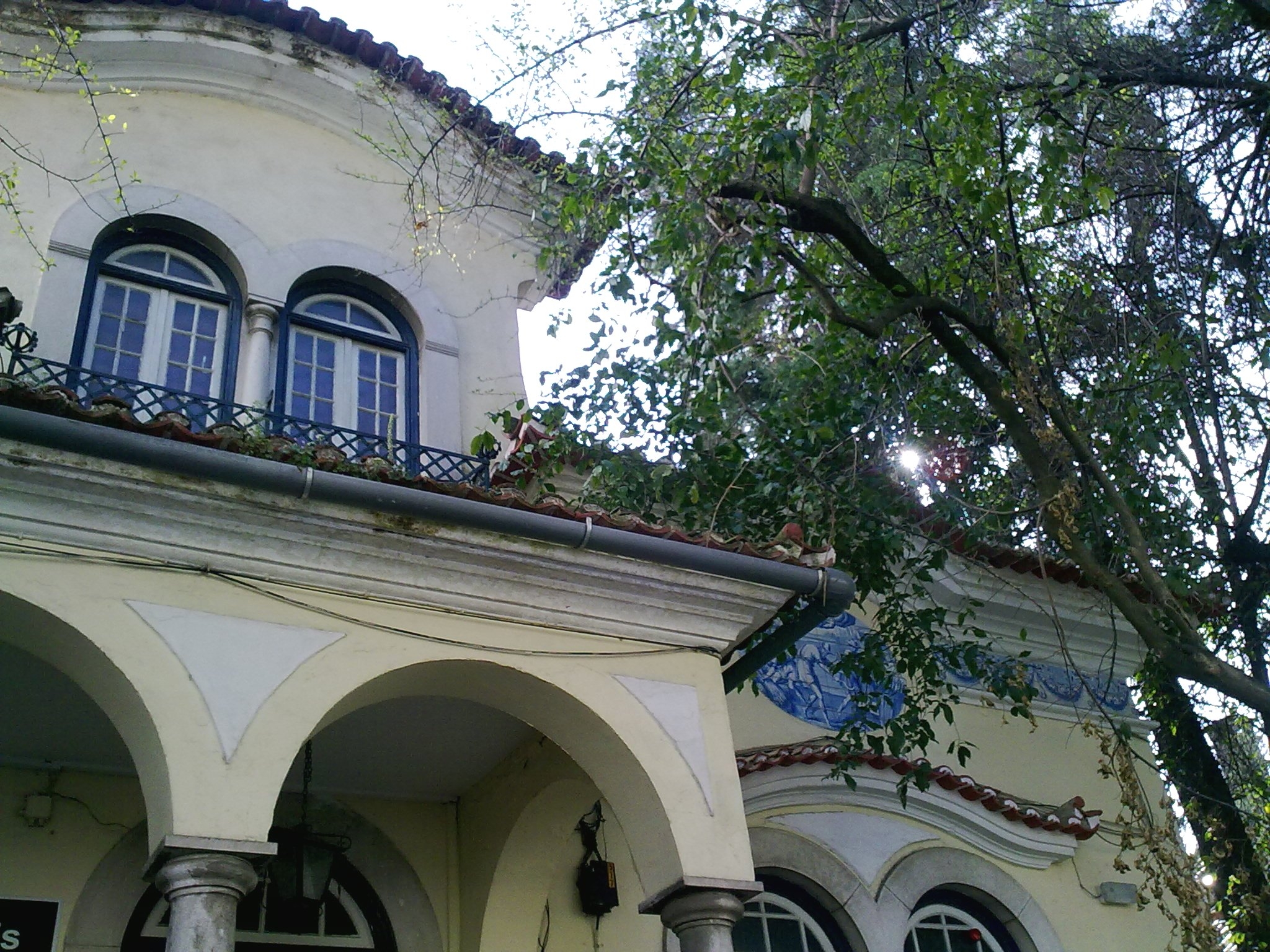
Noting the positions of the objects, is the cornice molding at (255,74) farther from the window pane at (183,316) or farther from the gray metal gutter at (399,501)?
the gray metal gutter at (399,501)

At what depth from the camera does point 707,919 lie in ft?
16.9

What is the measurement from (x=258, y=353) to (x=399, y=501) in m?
2.74

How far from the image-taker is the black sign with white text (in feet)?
18.5

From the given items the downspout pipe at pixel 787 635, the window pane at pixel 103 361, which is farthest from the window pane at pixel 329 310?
the downspout pipe at pixel 787 635

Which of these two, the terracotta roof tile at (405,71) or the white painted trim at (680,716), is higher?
the terracotta roof tile at (405,71)

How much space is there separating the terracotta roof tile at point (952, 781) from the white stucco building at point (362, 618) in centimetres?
3

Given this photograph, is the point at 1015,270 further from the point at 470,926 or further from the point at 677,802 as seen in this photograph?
the point at 470,926

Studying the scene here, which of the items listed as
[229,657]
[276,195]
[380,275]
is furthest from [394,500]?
[276,195]

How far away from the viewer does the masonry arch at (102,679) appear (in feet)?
14.8

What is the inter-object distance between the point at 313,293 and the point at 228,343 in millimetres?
859

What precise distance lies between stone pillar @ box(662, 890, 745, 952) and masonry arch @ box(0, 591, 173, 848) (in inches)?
84.9

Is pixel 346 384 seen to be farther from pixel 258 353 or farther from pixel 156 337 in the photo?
pixel 156 337

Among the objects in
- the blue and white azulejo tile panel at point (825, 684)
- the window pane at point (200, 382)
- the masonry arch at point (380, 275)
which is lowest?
the blue and white azulejo tile panel at point (825, 684)

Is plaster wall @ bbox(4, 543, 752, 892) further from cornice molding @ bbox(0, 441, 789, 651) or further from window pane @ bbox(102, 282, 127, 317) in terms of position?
window pane @ bbox(102, 282, 127, 317)
